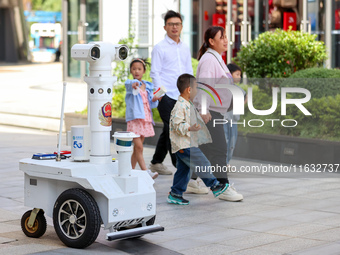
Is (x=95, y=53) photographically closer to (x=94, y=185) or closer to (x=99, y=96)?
(x=99, y=96)

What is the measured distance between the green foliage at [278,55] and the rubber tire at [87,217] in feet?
21.4

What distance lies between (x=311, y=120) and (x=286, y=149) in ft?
1.94

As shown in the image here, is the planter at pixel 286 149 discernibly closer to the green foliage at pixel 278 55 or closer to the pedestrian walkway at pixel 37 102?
the green foliage at pixel 278 55

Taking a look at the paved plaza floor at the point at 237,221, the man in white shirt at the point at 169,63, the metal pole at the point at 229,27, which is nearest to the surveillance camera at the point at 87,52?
the paved plaza floor at the point at 237,221

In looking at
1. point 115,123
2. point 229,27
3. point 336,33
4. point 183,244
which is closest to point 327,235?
point 183,244

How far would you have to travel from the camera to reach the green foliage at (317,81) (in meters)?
10.2

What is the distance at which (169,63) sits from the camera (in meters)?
8.46

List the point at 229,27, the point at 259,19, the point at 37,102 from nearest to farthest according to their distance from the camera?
the point at 37,102, the point at 259,19, the point at 229,27

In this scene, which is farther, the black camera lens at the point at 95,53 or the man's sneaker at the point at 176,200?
the man's sneaker at the point at 176,200

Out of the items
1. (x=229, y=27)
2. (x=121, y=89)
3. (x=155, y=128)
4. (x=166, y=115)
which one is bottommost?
(x=155, y=128)

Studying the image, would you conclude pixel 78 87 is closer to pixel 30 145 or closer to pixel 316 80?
pixel 30 145

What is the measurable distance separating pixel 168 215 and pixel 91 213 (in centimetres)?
148

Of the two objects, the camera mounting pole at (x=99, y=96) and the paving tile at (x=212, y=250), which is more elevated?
the camera mounting pole at (x=99, y=96)

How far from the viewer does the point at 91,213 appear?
5.29 metres
